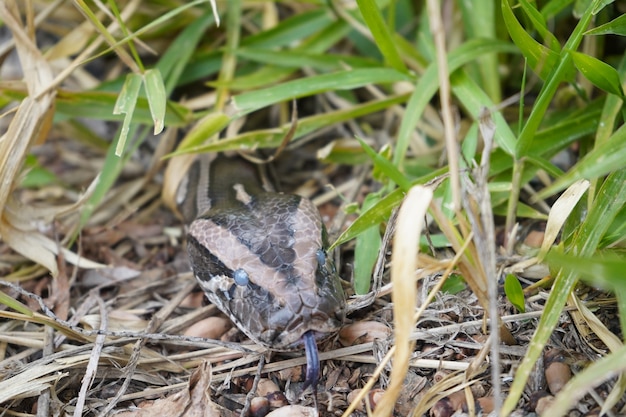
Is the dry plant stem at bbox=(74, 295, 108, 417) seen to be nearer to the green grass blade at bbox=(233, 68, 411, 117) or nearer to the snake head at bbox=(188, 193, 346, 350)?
the snake head at bbox=(188, 193, 346, 350)

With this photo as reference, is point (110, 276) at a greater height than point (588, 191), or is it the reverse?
point (588, 191)

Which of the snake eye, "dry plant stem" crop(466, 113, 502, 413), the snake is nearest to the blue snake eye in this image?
the snake

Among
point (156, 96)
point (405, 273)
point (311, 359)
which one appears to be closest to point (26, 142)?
point (156, 96)

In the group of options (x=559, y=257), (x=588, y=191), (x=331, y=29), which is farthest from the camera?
(x=331, y=29)

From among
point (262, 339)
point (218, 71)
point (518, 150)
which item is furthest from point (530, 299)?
point (218, 71)

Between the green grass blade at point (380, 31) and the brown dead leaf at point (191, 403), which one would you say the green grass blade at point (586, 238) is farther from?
the green grass blade at point (380, 31)

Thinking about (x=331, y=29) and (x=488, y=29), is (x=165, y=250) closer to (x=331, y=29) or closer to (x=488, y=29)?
(x=331, y=29)
